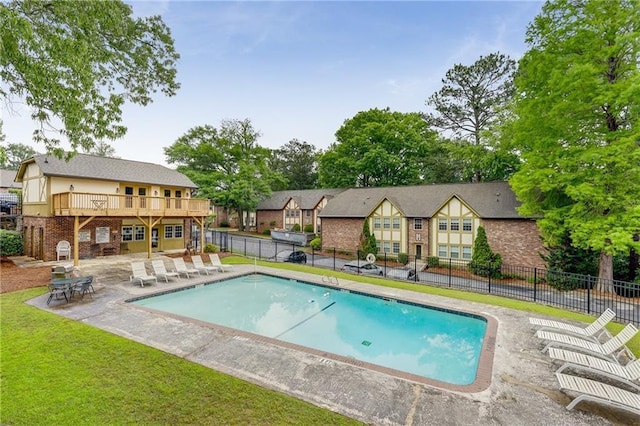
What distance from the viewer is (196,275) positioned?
15531 mm

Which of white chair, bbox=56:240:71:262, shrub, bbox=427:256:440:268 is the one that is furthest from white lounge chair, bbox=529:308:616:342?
white chair, bbox=56:240:71:262

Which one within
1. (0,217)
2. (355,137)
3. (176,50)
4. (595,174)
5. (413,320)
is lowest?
(413,320)

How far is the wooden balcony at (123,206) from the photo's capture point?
15.4 metres

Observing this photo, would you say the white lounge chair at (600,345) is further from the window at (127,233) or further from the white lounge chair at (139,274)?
the window at (127,233)

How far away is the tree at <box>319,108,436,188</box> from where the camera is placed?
1511 inches

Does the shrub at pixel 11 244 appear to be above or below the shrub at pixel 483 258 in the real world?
above

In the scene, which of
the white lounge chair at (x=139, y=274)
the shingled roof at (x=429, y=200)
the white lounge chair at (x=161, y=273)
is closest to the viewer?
the white lounge chair at (x=139, y=274)

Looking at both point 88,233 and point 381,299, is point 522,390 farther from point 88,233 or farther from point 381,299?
point 88,233

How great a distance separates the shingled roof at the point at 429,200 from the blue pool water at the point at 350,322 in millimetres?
13881

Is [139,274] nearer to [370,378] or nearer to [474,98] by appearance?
[370,378]

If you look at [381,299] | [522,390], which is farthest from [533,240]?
[522,390]

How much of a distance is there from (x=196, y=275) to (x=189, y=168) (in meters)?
27.4

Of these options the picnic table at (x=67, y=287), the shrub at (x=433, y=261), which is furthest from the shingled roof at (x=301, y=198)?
the picnic table at (x=67, y=287)

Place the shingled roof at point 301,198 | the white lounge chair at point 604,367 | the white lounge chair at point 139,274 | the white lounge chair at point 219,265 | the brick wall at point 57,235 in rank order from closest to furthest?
the white lounge chair at point 604,367 → the white lounge chair at point 139,274 → the white lounge chair at point 219,265 → the brick wall at point 57,235 → the shingled roof at point 301,198
